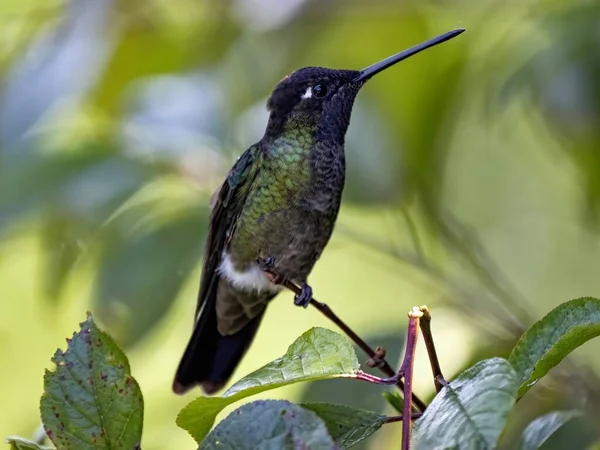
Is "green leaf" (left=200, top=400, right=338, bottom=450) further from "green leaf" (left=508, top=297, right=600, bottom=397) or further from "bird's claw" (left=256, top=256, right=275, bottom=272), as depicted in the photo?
A: "bird's claw" (left=256, top=256, right=275, bottom=272)

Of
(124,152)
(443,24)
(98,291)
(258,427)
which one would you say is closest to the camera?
(258,427)

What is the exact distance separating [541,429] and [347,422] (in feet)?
1.21

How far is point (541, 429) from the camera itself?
1400 millimetres

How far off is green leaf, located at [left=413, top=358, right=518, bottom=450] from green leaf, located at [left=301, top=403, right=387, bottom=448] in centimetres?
15

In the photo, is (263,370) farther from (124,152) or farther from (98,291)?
(124,152)

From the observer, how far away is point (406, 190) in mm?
2605

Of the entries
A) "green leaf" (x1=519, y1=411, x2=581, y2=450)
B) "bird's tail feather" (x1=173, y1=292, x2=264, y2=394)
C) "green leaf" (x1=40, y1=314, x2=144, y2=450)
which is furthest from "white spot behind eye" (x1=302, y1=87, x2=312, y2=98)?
"green leaf" (x1=40, y1=314, x2=144, y2=450)

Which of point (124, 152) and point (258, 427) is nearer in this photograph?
point (258, 427)

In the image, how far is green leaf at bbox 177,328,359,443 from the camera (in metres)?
1.10

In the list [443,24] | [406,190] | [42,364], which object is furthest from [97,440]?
[42,364]

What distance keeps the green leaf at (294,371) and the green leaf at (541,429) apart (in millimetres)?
358

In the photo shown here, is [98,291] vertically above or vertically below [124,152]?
below

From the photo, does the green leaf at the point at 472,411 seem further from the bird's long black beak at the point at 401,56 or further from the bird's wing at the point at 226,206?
the bird's wing at the point at 226,206

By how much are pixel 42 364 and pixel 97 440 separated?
3389mm
